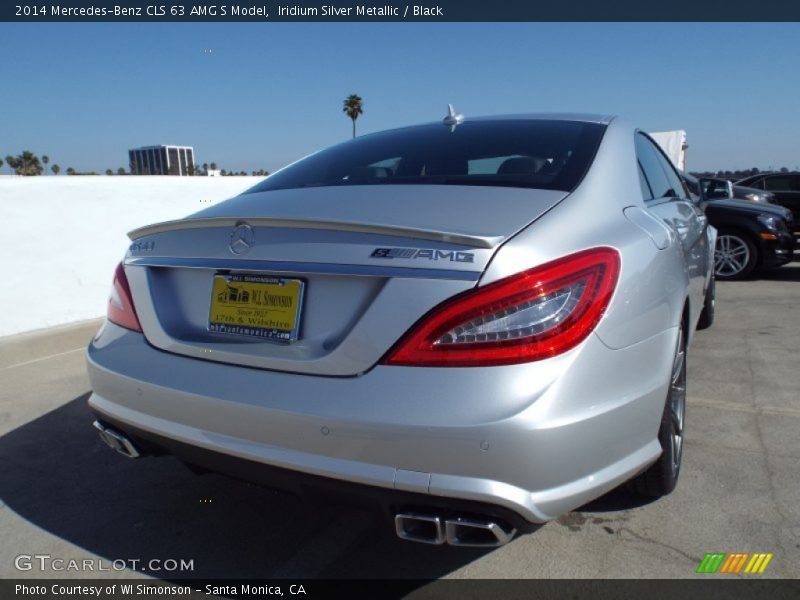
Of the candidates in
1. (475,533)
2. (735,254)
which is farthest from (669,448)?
(735,254)

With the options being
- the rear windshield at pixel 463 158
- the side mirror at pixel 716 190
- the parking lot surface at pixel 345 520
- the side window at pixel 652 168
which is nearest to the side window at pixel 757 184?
the side mirror at pixel 716 190

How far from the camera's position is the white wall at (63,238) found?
17.9 ft

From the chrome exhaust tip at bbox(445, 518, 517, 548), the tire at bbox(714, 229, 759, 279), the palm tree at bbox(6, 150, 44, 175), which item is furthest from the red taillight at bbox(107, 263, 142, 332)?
the palm tree at bbox(6, 150, 44, 175)

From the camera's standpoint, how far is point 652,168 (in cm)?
299

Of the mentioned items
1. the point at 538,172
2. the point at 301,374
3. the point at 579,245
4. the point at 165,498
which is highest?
the point at 538,172

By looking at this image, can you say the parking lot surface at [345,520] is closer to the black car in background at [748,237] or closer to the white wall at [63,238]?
the white wall at [63,238]

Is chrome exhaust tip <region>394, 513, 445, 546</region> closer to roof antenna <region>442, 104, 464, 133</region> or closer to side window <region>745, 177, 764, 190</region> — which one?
roof antenna <region>442, 104, 464, 133</region>

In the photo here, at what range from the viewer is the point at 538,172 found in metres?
2.15

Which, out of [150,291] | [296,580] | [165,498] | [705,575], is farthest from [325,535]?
[705,575]

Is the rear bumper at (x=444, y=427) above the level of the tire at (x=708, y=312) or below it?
above

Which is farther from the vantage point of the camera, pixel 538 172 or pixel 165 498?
pixel 165 498

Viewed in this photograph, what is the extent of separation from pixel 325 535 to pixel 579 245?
144 cm

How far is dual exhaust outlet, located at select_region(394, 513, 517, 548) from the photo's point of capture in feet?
5.25

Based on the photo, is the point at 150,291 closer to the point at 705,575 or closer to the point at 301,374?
the point at 301,374
